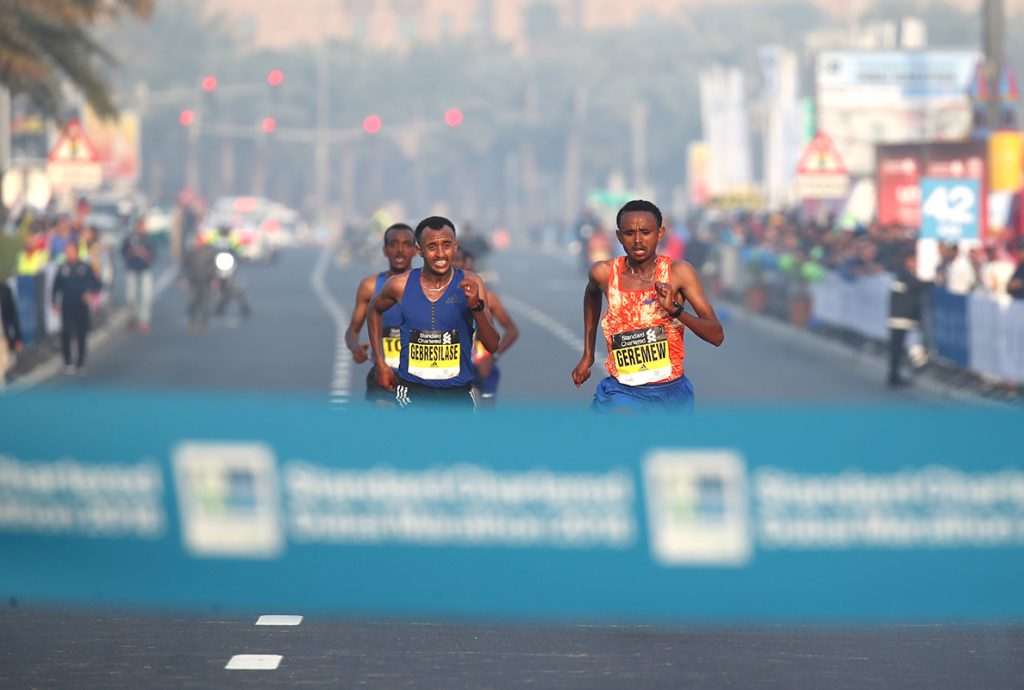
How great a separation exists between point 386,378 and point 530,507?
4.14 m

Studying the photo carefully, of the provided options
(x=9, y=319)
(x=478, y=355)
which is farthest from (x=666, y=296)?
(x=9, y=319)

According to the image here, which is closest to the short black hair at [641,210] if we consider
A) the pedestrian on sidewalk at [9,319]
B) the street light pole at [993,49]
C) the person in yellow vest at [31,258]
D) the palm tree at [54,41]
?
the pedestrian on sidewalk at [9,319]

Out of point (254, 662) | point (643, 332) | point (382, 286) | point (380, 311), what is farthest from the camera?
point (382, 286)

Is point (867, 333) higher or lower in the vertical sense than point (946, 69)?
lower

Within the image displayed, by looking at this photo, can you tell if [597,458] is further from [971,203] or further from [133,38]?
[133,38]

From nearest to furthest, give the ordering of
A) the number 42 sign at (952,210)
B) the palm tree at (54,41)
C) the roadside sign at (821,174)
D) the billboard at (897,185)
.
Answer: the number 42 sign at (952,210) → the palm tree at (54,41) → the billboard at (897,185) → the roadside sign at (821,174)

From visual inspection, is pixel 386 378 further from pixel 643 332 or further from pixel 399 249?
pixel 643 332

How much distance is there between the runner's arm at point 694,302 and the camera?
11.5m

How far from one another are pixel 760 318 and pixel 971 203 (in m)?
12.6

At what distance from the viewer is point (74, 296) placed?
99.0ft

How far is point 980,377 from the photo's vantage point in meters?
26.7

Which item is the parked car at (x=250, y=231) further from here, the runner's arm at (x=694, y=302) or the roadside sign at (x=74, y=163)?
the runner's arm at (x=694, y=302)

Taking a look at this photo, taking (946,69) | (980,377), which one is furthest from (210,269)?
(946,69)

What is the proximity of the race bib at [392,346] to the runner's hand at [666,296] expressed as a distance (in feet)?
8.58
